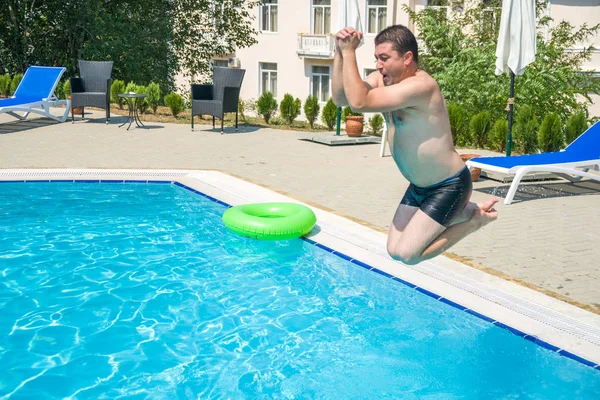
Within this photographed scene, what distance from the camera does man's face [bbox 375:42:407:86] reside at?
413 cm

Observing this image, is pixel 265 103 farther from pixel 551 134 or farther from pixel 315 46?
pixel 315 46

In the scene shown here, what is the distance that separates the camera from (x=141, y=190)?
35.6 ft

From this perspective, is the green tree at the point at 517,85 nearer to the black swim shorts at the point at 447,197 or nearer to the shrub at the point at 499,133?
the shrub at the point at 499,133

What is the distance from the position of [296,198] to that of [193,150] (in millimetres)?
4959

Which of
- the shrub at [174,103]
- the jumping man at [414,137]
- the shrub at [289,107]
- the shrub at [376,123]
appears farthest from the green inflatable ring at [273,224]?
the shrub at [174,103]

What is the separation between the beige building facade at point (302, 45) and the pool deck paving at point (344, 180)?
22140mm

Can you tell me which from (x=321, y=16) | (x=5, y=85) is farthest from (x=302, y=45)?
(x=5, y=85)

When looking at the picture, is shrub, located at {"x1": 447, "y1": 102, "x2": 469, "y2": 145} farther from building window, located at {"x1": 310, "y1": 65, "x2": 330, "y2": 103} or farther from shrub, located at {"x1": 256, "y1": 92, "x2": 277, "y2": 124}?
building window, located at {"x1": 310, "y1": 65, "x2": 330, "y2": 103}

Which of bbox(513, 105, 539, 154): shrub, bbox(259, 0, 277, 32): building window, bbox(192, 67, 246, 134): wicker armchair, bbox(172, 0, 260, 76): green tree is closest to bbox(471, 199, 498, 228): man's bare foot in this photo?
bbox(513, 105, 539, 154): shrub

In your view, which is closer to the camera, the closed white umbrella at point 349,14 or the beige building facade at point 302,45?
the closed white umbrella at point 349,14

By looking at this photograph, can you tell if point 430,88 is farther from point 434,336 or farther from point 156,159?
point 156,159

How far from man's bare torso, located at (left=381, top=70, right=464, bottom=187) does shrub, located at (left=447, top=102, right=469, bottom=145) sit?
1102cm

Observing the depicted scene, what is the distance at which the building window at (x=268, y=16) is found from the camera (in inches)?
1676

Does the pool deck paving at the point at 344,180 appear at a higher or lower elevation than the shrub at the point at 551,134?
lower
